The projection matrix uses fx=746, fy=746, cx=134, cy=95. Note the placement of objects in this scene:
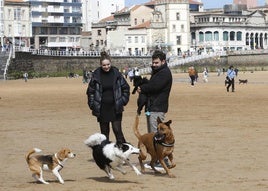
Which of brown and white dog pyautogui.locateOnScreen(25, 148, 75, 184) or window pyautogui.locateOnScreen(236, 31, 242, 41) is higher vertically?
window pyautogui.locateOnScreen(236, 31, 242, 41)

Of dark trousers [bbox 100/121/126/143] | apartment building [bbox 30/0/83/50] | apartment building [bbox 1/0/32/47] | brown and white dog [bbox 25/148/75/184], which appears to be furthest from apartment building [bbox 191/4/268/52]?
brown and white dog [bbox 25/148/75/184]

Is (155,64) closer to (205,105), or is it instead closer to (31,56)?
(205,105)

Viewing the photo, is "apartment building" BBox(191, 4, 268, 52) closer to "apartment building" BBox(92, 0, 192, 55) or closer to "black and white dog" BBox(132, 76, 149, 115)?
"apartment building" BBox(92, 0, 192, 55)

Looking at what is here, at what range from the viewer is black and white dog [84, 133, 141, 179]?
11273 mm

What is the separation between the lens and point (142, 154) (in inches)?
482

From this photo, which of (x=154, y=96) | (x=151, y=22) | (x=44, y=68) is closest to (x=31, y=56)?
(x=44, y=68)

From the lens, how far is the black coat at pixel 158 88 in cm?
1245

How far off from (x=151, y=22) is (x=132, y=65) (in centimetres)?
2030

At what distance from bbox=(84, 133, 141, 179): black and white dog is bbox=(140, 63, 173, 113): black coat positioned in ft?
4.39

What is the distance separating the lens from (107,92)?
12570 mm

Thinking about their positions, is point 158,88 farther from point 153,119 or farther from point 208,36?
point 208,36

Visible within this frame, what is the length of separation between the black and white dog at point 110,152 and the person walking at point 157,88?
4.24 feet

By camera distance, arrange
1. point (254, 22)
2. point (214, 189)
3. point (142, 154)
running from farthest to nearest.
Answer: point (254, 22)
point (142, 154)
point (214, 189)

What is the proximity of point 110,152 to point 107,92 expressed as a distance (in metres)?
1.56
